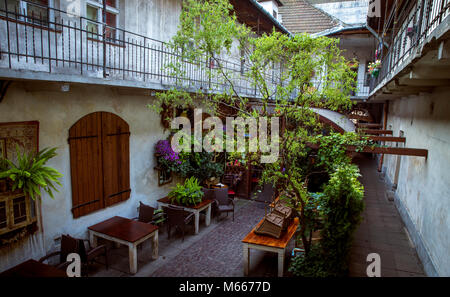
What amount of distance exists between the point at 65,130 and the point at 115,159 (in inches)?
67.0

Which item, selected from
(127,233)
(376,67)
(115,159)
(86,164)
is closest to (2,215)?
(86,164)

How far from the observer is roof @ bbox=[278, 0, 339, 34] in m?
19.7

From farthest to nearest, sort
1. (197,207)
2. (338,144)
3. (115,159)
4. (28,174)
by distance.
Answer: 1. (197,207)
2. (115,159)
3. (338,144)
4. (28,174)

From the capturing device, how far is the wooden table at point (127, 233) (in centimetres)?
685

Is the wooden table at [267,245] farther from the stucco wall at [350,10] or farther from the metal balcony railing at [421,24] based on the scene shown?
the stucco wall at [350,10]

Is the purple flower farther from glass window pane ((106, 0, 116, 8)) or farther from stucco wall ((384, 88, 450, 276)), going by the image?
stucco wall ((384, 88, 450, 276))

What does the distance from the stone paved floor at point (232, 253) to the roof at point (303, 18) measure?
539 inches

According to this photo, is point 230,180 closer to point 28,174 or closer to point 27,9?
point 28,174

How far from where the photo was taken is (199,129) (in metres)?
11.4

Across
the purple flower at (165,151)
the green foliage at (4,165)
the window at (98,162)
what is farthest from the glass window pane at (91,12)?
the purple flower at (165,151)

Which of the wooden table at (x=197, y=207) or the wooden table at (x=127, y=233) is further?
the wooden table at (x=197, y=207)

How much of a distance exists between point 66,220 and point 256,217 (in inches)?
243

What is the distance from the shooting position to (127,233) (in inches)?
280

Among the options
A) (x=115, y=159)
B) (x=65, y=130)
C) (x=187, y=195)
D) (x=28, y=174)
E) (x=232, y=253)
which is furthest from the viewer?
(x=187, y=195)
